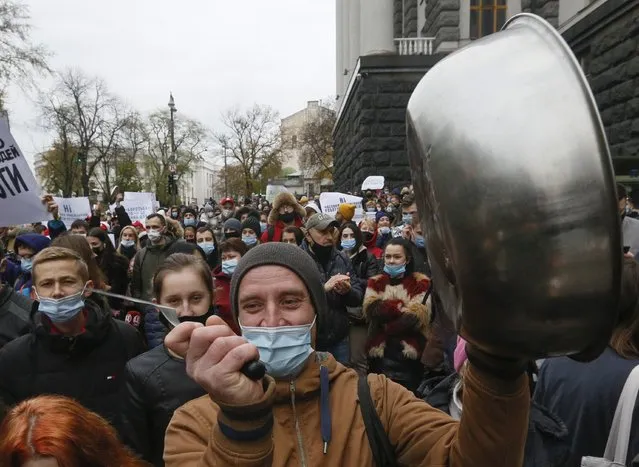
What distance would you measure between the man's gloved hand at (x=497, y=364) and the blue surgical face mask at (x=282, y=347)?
0.62 meters

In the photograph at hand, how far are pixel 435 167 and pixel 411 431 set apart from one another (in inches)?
30.6

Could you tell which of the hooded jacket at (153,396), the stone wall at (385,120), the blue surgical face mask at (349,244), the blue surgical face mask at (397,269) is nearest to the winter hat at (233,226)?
the blue surgical face mask at (349,244)

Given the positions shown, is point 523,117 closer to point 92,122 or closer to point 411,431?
point 411,431

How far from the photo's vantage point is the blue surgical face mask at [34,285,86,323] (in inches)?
107

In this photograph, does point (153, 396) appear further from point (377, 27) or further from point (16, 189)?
point (377, 27)

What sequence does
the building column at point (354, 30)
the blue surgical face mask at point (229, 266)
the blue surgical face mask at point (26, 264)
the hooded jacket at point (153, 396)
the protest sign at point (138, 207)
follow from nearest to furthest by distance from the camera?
the hooded jacket at point (153, 396) → the blue surgical face mask at point (229, 266) → the blue surgical face mask at point (26, 264) → the protest sign at point (138, 207) → the building column at point (354, 30)

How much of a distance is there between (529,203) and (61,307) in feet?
8.49

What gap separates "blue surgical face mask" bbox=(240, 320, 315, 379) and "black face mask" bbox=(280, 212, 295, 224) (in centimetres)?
511

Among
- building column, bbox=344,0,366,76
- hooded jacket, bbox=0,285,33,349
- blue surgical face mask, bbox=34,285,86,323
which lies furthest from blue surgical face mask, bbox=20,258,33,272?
building column, bbox=344,0,366,76

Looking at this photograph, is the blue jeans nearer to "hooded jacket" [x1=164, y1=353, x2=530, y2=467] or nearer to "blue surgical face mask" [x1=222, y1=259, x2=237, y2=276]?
"blue surgical face mask" [x1=222, y1=259, x2=237, y2=276]

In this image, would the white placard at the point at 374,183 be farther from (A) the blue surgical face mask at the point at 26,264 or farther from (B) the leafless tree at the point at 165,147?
(B) the leafless tree at the point at 165,147

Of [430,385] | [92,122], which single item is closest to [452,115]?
[430,385]

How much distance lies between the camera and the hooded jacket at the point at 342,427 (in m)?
0.97

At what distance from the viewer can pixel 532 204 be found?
0.74m
